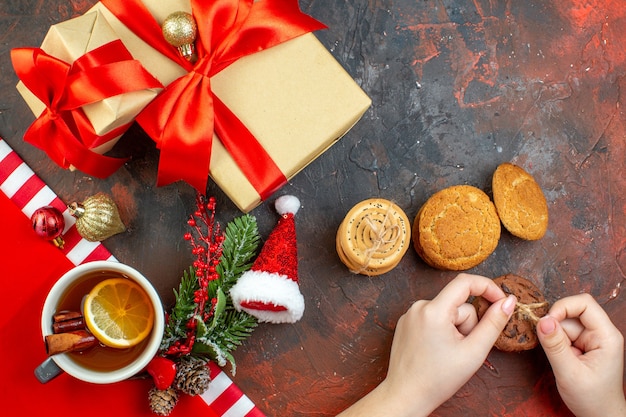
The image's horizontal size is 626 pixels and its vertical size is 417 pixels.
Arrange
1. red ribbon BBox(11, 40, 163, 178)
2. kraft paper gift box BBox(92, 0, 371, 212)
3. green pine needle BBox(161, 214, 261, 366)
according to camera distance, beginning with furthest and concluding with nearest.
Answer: green pine needle BBox(161, 214, 261, 366)
kraft paper gift box BBox(92, 0, 371, 212)
red ribbon BBox(11, 40, 163, 178)

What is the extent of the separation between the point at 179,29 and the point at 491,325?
2.75 ft

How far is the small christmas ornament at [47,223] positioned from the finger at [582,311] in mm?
1083

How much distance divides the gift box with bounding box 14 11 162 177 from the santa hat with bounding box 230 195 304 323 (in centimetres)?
39

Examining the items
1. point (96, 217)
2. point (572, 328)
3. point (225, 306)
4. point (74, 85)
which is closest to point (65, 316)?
A: point (96, 217)

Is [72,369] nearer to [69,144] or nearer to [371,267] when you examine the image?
[69,144]

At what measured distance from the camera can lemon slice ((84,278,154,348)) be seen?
1.15 m

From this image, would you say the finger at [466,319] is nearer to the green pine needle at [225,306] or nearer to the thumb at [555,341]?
the thumb at [555,341]

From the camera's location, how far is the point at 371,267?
4.17ft

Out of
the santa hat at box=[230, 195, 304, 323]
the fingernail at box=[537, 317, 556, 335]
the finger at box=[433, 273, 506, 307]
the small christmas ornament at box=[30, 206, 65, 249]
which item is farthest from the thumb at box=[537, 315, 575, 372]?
the small christmas ornament at box=[30, 206, 65, 249]

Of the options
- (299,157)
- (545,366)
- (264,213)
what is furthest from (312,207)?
(545,366)

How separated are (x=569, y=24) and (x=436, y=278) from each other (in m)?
0.69

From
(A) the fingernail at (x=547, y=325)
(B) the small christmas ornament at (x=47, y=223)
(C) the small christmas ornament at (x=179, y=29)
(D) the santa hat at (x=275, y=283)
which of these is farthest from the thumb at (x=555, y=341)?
(B) the small christmas ornament at (x=47, y=223)

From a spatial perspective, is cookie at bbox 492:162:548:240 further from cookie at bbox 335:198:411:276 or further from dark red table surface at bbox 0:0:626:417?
cookie at bbox 335:198:411:276

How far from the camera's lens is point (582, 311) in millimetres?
1273
